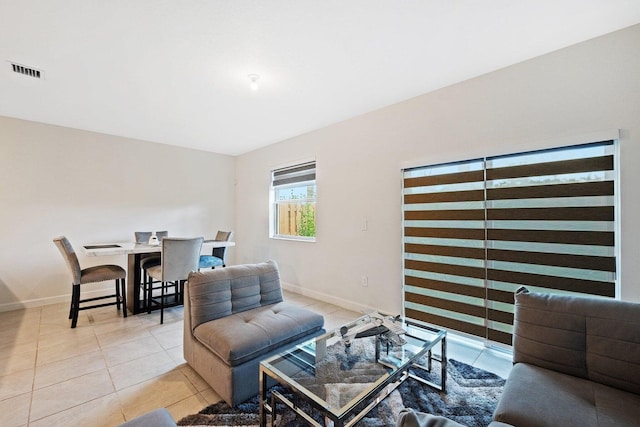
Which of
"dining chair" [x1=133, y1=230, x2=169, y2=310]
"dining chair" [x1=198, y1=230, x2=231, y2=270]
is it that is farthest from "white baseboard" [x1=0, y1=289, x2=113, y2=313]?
"dining chair" [x1=198, y1=230, x2=231, y2=270]

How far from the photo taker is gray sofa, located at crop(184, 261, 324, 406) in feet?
5.91

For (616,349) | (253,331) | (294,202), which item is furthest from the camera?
(294,202)

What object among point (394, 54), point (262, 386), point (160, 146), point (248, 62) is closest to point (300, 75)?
point (248, 62)

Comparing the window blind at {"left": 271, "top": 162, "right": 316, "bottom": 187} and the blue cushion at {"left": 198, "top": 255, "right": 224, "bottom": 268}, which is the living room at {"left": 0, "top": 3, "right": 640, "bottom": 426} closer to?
the window blind at {"left": 271, "top": 162, "right": 316, "bottom": 187}

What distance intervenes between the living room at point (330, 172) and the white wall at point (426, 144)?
11 millimetres

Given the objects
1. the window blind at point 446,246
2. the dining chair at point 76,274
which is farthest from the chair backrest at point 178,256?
the window blind at point 446,246

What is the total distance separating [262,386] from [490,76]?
316 cm

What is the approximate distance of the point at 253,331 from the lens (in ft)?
6.35

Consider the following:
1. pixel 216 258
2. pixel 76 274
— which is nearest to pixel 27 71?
pixel 76 274

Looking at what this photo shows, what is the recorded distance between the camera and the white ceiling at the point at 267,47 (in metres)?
1.86

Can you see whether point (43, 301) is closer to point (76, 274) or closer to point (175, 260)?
point (76, 274)

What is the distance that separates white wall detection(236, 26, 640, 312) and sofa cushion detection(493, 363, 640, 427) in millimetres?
1226

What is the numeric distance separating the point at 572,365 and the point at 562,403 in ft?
1.17

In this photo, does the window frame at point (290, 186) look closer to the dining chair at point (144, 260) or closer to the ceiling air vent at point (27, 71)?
the dining chair at point (144, 260)
